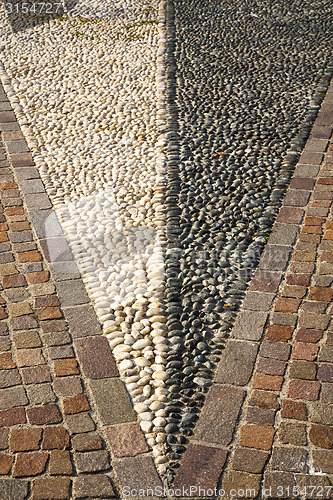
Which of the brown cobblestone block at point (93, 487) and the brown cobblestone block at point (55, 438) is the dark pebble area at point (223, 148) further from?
the brown cobblestone block at point (55, 438)

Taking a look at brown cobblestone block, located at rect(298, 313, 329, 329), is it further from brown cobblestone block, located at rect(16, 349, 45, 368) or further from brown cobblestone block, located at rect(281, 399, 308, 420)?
brown cobblestone block, located at rect(16, 349, 45, 368)

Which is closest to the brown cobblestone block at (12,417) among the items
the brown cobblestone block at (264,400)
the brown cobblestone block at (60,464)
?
the brown cobblestone block at (60,464)

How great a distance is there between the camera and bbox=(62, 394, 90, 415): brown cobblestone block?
2811 mm

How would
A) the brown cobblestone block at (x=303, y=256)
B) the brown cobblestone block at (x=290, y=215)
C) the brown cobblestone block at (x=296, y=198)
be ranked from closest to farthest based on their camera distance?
the brown cobblestone block at (x=303, y=256) < the brown cobblestone block at (x=290, y=215) < the brown cobblestone block at (x=296, y=198)

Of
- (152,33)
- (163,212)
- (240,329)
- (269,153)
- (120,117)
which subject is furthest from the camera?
(152,33)

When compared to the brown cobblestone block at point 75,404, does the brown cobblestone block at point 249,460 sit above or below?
above

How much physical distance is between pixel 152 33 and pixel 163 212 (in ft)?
14.5

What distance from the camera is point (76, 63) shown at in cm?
697

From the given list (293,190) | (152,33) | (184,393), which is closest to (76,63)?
(152,33)

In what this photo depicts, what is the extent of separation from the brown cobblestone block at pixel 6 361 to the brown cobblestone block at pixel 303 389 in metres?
1.47

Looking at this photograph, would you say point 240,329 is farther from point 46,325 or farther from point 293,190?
point 293,190

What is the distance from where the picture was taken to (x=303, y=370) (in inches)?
117

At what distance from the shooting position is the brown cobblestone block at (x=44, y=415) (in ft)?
9.01

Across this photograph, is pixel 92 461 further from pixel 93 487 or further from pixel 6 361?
pixel 6 361
